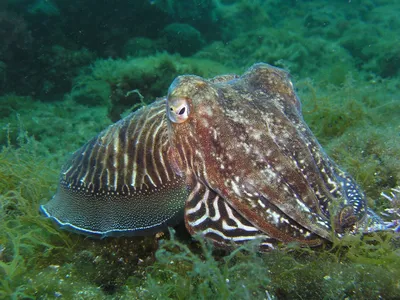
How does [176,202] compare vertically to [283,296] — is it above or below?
above

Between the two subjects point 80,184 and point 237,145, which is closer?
point 237,145

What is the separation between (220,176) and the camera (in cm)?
264

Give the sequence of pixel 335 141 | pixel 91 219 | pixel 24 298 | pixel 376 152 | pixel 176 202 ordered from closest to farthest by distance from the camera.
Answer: pixel 24 298 → pixel 176 202 → pixel 91 219 → pixel 376 152 → pixel 335 141

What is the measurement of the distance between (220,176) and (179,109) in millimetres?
722

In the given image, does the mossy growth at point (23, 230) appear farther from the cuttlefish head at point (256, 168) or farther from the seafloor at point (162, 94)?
the cuttlefish head at point (256, 168)

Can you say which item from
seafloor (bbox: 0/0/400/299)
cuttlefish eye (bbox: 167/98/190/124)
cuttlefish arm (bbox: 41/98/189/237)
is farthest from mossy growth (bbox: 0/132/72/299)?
cuttlefish eye (bbox: 167/98/190/124)

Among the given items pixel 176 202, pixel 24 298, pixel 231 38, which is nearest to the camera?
pixel 24 298

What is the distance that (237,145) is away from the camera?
8.76 feet

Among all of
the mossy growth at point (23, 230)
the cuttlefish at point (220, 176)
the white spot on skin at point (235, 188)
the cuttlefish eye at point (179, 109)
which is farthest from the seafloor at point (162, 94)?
the cuttlefish eye at point (179, 109)

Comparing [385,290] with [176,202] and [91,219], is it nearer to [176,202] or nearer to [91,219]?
[176,202]

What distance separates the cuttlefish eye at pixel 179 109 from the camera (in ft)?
9.12

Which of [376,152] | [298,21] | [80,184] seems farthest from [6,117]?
[298,21]

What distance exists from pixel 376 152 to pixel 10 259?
4.74m

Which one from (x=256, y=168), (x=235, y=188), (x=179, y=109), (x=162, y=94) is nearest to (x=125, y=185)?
(x=179, y=109)
